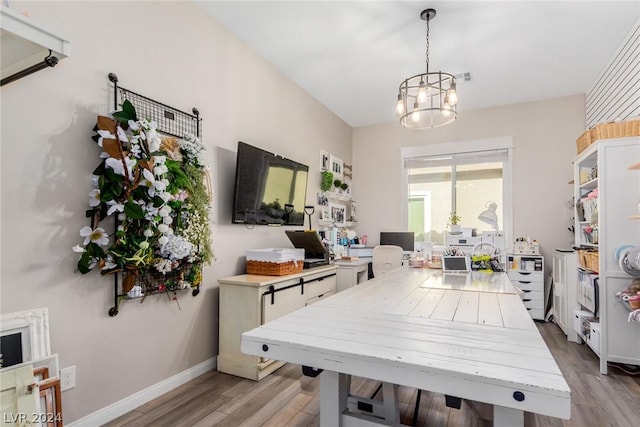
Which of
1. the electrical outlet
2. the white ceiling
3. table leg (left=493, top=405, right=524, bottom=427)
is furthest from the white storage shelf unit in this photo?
the electrical outlet

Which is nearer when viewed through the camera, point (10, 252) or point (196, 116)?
point (10, 252)

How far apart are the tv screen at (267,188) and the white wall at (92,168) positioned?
14cm

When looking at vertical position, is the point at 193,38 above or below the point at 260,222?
above

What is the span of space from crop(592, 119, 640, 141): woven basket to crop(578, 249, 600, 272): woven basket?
3.47 ft

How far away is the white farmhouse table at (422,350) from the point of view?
3.04ft

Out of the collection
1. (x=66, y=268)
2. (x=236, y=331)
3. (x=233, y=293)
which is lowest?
(x=236, y=331)

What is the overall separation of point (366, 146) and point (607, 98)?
3.19 meters

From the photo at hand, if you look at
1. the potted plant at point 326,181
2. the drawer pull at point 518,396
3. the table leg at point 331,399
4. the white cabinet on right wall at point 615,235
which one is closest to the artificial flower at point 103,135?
the table leg at point 331,399

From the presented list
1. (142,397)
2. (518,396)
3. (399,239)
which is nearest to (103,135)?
(142,397)

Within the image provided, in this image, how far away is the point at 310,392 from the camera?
93.4 inches

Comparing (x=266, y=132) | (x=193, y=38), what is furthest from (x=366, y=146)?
(x=193, y=38)

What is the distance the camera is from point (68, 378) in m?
1.81

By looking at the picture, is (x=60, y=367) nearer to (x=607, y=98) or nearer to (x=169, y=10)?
(x=169, y=10)

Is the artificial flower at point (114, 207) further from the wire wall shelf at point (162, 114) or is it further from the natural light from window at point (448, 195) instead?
the natural light from window at point (448, 195)
